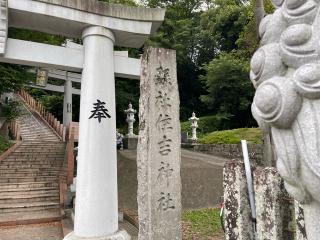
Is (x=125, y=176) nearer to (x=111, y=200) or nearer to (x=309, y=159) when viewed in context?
(x=111, y=200)

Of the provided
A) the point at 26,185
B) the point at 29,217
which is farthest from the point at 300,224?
the point at 26,185

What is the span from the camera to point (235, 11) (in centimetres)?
2561

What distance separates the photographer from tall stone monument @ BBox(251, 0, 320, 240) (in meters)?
1.53

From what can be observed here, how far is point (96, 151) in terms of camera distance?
6609 millimetres

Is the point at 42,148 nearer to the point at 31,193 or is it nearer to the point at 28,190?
the point at 28,190

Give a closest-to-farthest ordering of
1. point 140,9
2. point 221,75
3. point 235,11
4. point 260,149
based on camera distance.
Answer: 1. point 140,9
2. point 260,149
3. point 221,75
4. point 235,11

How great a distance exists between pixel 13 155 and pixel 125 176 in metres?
5.62

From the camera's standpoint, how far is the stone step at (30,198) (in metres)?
10.8

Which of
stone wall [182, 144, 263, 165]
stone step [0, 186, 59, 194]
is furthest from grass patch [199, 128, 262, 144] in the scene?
stone step [0, 186, 59, 194]

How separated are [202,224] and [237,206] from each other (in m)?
6.21

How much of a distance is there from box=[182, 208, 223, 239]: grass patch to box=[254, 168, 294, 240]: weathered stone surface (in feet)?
17.3

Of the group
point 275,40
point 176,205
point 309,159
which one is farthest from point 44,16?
point 309,159

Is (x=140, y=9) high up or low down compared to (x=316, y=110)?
up

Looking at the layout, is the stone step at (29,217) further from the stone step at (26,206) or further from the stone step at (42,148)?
the stone step at (42,148)
